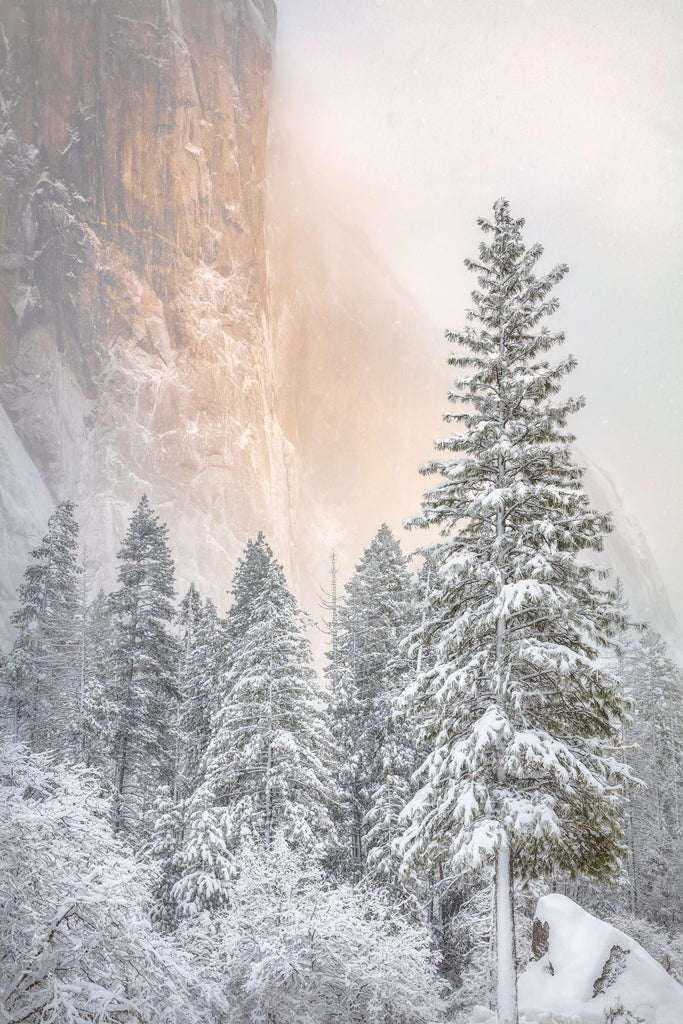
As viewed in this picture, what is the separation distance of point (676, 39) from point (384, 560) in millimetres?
28962

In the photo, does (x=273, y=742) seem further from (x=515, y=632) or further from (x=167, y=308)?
(x=167, y=308)

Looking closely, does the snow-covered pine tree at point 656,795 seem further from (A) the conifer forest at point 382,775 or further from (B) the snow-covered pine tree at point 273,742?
(B) the snow-covered pine tree at point 273,742

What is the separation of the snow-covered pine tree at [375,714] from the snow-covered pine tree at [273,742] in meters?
1.88

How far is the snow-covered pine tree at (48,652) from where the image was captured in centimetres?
1936

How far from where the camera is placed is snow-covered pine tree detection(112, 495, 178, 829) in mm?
19672

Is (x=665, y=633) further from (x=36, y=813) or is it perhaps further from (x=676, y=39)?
(x=36, y=813)

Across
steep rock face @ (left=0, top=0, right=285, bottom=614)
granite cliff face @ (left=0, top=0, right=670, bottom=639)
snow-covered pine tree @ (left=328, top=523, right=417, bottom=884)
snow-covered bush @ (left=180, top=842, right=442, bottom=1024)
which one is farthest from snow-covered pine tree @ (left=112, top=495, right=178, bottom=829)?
steep rock face @ (left=0, top=0, right=285, bottom=614)

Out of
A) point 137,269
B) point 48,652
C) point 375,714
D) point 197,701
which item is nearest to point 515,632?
point 375,714

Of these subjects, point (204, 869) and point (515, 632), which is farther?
point (204, 869)

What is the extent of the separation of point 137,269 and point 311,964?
69.7 metres

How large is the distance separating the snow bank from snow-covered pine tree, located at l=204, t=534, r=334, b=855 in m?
6.01

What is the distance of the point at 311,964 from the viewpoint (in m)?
9.55

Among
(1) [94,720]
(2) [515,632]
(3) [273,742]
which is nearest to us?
(2) [515,632]

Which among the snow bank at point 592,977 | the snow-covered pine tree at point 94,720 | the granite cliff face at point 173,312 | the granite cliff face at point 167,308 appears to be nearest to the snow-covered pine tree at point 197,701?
the snow-covered pine tree at point 94,720
